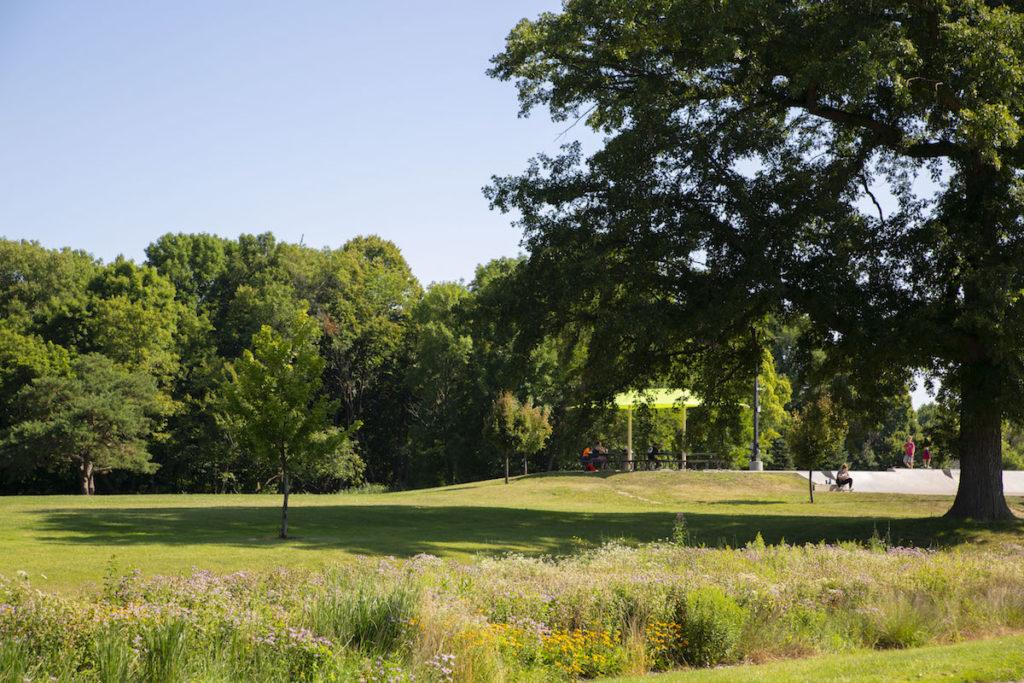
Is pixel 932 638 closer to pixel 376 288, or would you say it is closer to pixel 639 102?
pixel 639 102

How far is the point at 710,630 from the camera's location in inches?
400

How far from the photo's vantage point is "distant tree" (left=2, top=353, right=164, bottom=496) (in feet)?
151

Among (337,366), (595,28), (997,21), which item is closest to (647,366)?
(595,28)

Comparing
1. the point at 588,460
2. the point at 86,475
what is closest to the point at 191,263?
the point at 86,475

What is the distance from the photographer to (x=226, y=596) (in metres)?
9.34

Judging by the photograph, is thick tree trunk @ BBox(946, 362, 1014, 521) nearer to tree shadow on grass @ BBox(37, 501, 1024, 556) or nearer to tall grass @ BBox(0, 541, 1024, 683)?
tree shadow on grass @ BBox(37, 501, 1024, 556)

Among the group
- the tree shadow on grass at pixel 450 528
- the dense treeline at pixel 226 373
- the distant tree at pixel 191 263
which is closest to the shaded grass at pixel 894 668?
the tree shadow on grass at pixel 450 528

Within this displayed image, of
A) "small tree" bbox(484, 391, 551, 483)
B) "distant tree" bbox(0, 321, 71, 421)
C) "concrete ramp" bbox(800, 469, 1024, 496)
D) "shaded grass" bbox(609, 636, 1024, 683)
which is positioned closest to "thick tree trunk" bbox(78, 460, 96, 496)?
"distant tree" bbox(0, 321, 71, 421)

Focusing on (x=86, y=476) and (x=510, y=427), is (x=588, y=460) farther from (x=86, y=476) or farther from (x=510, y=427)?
(x=86, y=476)

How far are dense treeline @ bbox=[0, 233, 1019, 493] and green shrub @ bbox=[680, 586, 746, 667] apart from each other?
31852mm

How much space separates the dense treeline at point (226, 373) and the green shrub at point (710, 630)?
3185cm

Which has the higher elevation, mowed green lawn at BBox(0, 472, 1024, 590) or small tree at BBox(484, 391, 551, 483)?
small tree at BBox(484, 391, 551, 483)

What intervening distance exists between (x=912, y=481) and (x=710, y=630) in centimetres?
3675

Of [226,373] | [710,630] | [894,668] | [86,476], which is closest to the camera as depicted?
[894,668]
